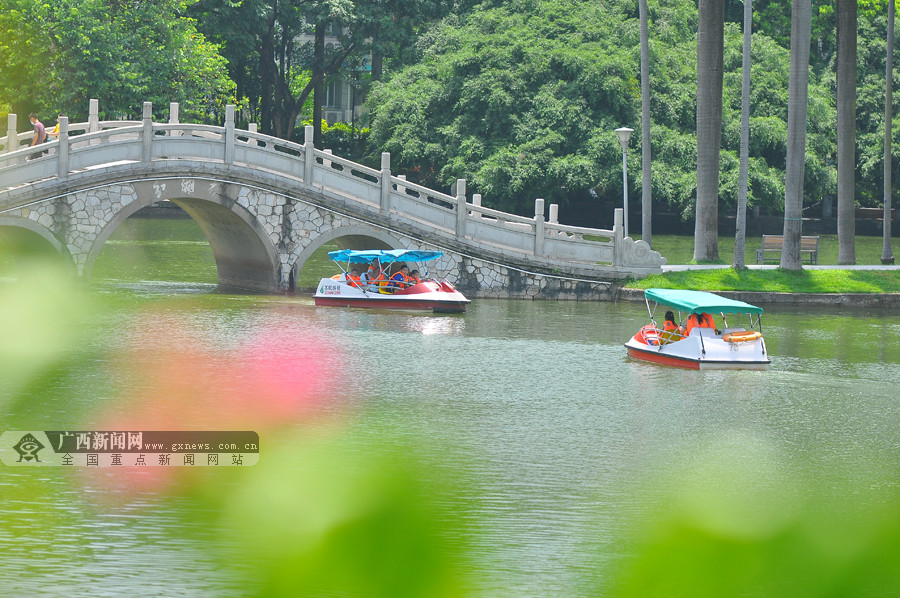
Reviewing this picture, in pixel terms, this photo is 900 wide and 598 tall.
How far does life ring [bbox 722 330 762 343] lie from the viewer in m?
26.1

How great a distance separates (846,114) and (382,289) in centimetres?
1750

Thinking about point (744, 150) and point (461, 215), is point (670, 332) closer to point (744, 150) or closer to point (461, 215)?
point (461, 215)

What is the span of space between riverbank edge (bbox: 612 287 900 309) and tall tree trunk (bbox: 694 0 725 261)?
3.84m

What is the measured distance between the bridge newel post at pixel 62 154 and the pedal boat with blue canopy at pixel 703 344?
1555 cm

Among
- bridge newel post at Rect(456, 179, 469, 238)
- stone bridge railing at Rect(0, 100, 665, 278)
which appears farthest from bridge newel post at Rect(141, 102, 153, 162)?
bridge newel post at Rect(456, 179, 469, 238)

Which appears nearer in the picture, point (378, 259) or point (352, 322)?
point (352, 322)

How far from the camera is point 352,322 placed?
31641mm

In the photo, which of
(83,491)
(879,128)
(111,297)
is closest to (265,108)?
(879,128)

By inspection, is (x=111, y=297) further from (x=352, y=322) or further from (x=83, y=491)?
(x=83, y=491)

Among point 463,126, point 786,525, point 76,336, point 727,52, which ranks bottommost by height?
point 786,525

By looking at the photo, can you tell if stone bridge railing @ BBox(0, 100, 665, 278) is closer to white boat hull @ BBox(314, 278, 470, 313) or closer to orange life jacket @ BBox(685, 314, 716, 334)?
white boat hull @ BBox(314, 278, 470, 313)

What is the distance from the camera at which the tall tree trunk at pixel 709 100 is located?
39.8 meters

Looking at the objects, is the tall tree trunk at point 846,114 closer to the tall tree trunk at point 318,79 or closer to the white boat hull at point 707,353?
the white boat hull at point 707,353

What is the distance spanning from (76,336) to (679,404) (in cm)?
1276
